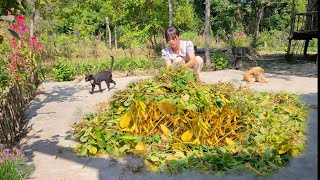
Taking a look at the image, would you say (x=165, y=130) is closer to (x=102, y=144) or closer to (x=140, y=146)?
(x=140, y=146)

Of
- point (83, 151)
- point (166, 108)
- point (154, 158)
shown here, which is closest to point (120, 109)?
point (166, 108)

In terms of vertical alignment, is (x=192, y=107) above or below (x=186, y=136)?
above

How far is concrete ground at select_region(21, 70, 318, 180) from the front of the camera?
3143mm

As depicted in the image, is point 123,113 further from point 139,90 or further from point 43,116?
point 43,116

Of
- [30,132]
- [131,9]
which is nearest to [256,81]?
[30,132]

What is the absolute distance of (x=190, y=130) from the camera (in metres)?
3.73

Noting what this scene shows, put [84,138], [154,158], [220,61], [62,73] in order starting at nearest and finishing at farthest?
[154,158]
[84,138]
[62,73]
[220,61]

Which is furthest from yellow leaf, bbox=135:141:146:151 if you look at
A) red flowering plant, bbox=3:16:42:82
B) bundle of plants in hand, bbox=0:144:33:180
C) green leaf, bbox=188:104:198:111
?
red flowering plant, bbox=3:16:42:82

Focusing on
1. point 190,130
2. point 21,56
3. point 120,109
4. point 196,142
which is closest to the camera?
point 196,142

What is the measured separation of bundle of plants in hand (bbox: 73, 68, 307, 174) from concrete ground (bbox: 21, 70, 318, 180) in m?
0.13

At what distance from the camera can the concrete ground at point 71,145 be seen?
10.3 feet

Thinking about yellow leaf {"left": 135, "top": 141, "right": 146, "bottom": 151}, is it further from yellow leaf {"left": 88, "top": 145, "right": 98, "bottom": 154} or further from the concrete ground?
yellow leaf {"left": 88, "top": 145, "right": 98, "bottom": 154}

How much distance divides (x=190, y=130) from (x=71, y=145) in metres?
1.48

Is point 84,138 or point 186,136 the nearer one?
point 186,136
